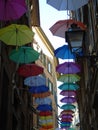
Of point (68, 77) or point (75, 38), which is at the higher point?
point (75, 38)

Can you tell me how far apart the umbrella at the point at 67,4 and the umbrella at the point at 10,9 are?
1301 millimetres

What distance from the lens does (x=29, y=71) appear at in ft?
46.6

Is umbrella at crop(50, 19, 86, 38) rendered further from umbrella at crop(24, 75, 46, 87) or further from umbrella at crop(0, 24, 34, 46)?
umbrella at crop(24, 75, 46, 87)

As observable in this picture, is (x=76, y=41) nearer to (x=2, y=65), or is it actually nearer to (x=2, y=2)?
(x=2, y=2)

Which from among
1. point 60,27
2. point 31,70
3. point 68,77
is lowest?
point 68,77

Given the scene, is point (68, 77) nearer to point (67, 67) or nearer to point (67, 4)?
point (67, 67)

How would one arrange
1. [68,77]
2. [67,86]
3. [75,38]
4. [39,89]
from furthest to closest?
[67,86] < [39,89] < [68,77] < [75,38]

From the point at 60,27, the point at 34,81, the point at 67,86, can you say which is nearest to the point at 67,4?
the point at 60,27

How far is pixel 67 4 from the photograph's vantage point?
424 inches

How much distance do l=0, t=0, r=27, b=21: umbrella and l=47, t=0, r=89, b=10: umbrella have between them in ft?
4.27

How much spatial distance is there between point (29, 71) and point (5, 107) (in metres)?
1.87

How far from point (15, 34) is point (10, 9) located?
5.21 ft

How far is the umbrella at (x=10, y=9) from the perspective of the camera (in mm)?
9363

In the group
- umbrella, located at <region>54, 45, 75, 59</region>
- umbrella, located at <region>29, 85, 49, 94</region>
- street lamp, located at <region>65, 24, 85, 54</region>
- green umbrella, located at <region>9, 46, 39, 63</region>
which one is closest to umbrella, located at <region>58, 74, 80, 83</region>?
umbrella, located at <region>29, 85, 49, 94</region>
